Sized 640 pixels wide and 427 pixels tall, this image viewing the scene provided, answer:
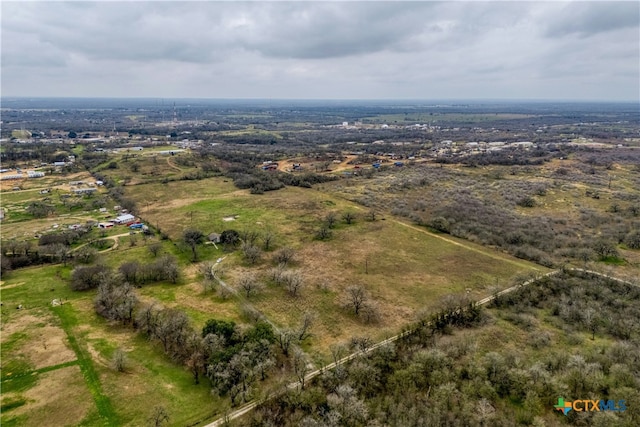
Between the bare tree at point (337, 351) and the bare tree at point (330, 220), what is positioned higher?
the bare tree at point (330, 220)

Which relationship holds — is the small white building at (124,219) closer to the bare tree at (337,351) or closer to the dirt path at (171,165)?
the dirt path at (171,165)

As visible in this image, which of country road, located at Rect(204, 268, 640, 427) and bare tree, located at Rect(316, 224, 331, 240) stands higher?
bare tree, located at Rect(316, 224, 331, 240)

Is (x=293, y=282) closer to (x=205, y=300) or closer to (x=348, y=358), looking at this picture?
(x=205, y=300)

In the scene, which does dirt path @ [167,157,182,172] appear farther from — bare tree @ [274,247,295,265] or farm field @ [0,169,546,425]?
bare tree @ [274,247,295,265]

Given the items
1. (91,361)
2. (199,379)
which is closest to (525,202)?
(199,379)

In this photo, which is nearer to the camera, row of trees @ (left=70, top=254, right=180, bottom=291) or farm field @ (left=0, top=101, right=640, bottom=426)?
farm field @ (left=0, top=101, right=640, bottom=426)

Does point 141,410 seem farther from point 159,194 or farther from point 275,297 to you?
point 159,194

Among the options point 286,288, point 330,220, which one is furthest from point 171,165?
point 286,288

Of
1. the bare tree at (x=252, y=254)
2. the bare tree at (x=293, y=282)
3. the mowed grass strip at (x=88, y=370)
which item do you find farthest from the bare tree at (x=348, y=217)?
the mowed grass strip at (x=88, y=370)

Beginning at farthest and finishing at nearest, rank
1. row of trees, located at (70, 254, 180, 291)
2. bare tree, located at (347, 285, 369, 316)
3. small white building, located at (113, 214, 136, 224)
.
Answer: small white building, located at (113, 214, 136, 224) → row of trees, located at (70, 254, 180, 291) → bare tree, located at (347, 285, 369, 316)

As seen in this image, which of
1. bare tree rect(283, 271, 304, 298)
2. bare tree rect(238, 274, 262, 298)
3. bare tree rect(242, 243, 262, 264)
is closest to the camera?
bare tree rect(238, 274, 262, 298)

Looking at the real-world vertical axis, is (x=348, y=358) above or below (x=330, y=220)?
below

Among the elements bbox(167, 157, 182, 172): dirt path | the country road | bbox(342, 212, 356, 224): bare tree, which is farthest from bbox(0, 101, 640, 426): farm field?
bbox(167, 157, 182, 172): dirt path
